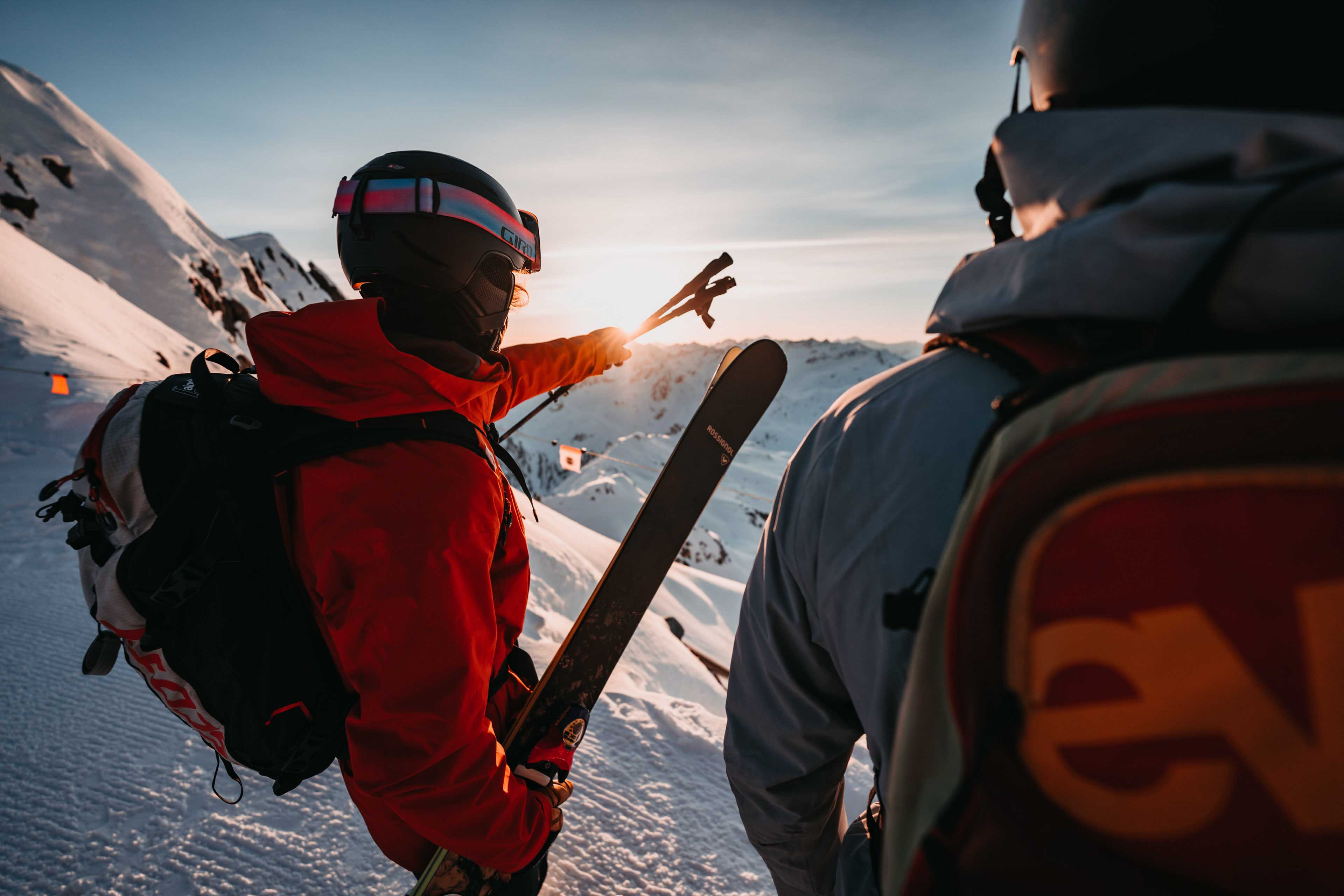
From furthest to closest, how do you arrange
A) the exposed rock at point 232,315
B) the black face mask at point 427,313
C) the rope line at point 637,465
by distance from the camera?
the exposed rock at point 232,315 < the rope line at point 637,465 < the black face mask at point 427,313

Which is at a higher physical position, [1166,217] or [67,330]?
[67,330]

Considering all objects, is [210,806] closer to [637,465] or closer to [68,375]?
[637,465]

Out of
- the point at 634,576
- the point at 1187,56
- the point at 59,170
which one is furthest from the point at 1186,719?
the point at 59,170

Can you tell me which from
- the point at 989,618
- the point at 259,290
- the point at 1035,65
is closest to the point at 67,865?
the point at 989,618

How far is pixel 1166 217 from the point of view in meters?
0.47

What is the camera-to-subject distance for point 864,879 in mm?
960

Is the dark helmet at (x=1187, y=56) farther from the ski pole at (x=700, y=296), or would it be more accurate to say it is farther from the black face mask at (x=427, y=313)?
the ski pole at (x=700, y=296)

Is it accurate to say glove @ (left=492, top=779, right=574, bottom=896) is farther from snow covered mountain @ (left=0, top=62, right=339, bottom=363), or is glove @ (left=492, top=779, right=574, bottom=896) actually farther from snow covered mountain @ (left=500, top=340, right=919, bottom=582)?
snow covered mountain @ (left=0, top=62, right=339, bottom=363)

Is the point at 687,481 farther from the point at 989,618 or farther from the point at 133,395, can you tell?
the point at 989,618

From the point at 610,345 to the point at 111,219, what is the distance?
79.7ft

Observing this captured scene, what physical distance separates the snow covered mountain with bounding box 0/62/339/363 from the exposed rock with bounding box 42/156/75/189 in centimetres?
3

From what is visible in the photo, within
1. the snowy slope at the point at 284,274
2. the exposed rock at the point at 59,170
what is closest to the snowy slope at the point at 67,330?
the exposed rock at the point at 59,170

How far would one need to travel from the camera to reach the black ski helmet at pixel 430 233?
1.61m

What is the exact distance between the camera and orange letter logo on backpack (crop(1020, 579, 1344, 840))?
0.39 metres
